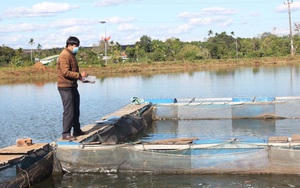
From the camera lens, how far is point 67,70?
7.64 m

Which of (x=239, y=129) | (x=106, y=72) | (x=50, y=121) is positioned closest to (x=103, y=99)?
(x=50, y=121)

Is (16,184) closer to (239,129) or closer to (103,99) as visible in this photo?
(239,129)

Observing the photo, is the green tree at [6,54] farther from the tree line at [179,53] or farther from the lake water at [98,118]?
the lake water at [98,118]

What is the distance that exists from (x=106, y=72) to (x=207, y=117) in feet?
120

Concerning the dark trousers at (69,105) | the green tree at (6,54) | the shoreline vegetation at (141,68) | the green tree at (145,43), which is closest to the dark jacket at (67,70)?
the dark trousers at (69,105)

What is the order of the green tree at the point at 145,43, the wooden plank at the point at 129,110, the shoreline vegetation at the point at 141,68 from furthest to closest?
the green tree at the point at 145,43 < the shoreline vegetation at the point at 141,68 < the wooden plank at the point at 129,110

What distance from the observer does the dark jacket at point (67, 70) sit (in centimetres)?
765

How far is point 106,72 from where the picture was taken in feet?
160

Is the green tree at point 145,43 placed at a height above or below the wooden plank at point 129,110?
above

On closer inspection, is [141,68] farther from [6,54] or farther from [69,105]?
[69,105]

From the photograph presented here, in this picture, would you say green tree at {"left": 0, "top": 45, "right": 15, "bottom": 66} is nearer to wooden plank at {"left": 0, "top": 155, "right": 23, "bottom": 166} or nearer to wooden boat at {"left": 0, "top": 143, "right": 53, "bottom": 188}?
wooden boat at {"left": 0, "top": 143, "right": 53, "bottom": 188}

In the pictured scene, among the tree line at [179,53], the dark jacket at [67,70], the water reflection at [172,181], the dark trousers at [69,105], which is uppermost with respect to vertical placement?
the tree line at [179,53]

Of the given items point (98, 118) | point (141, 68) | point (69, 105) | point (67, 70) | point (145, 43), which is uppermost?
point (145, 43)

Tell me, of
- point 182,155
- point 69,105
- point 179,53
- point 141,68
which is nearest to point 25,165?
point 69,105
